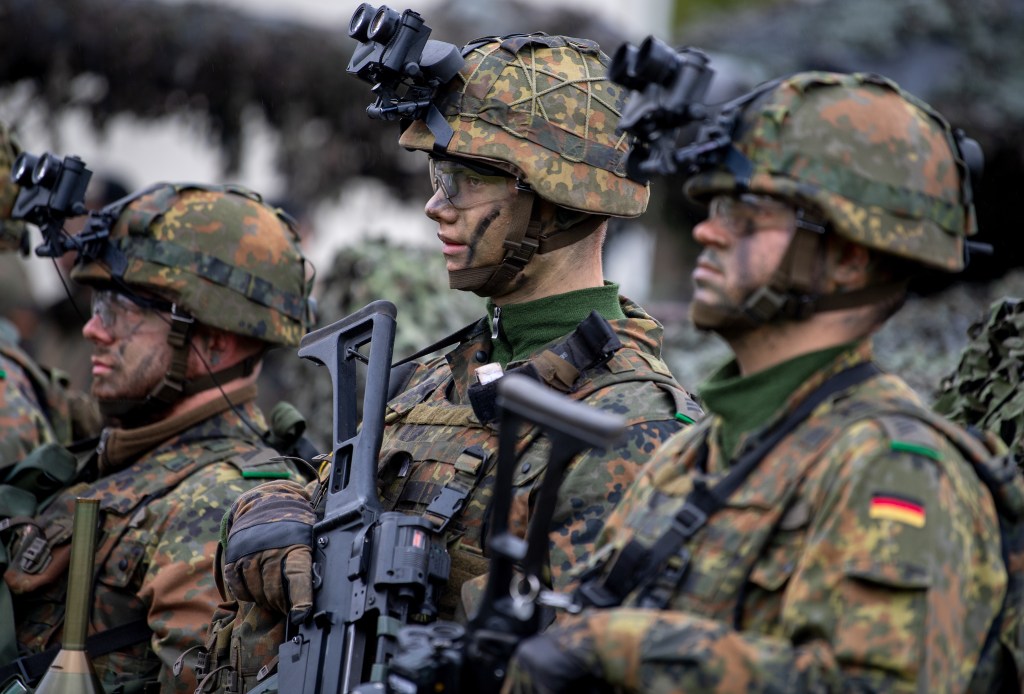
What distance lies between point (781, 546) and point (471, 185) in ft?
6.28

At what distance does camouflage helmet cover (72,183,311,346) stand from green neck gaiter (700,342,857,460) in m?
2.90

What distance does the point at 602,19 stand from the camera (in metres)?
13.7

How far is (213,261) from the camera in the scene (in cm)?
593

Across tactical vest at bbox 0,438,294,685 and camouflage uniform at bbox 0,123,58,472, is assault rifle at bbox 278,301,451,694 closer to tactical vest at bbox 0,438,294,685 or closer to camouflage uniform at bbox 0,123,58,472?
tactical vest at bbox 0,438,294,685

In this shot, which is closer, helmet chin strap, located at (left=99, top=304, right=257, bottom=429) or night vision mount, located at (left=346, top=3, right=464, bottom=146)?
night vision mount, located at (left=346, top=3, right=464, bottom=146)

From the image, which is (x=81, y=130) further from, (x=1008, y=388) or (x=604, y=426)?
(x=604, y=426)

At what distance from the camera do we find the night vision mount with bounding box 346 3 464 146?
15.2 feet

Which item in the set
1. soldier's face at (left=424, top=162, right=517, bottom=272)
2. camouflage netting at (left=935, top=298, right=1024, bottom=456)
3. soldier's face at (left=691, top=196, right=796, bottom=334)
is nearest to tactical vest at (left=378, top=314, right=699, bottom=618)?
soldier's face at (left=424, top=162, right=517, bottom=272)

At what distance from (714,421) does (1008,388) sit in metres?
1.80

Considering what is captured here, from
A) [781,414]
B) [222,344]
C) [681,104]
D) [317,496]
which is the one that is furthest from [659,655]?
[222,344]

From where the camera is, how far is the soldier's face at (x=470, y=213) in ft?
15.0

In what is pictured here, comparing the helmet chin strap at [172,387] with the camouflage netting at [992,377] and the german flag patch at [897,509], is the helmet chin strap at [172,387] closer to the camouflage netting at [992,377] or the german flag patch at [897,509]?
the camouflage netting at [992,377]

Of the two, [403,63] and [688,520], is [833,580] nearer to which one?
[688,520]

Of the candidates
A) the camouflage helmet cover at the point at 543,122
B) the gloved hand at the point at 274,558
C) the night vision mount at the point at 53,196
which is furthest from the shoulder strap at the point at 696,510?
the night vision mount at the point at 53,196
